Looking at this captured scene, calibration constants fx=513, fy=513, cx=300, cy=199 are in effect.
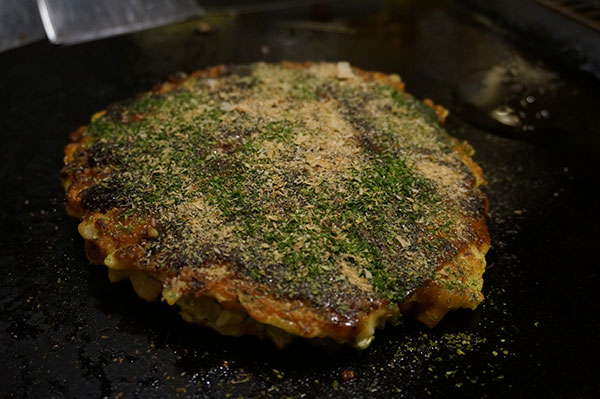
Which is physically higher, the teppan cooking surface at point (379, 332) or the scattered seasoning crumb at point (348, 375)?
the teppan cooking surface at point (379, 332)

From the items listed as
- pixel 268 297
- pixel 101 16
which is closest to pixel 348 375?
pixel 268 297

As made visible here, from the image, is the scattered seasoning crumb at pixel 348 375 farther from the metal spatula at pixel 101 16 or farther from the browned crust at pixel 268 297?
the metal spatula at pixel 101 16

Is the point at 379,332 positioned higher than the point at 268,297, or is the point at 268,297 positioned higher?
the point at 268,297

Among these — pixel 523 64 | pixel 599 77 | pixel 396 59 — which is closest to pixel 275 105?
pixel 396 59

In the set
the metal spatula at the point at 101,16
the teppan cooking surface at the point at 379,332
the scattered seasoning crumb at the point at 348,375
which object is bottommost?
the scattered seasoning crumb at the point at 348,375

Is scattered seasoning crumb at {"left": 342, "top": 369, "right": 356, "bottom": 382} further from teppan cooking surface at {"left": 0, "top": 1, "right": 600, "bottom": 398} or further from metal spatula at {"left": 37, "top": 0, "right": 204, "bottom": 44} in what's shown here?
metal spatula at {"left": 37, "top": 0, "right": 204, "bottom": 44}

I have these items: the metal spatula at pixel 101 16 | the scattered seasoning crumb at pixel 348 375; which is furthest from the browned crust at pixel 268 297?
the metal spatula at pixel 101 16

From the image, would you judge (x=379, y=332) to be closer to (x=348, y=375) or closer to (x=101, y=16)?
(x=348, y=375)
